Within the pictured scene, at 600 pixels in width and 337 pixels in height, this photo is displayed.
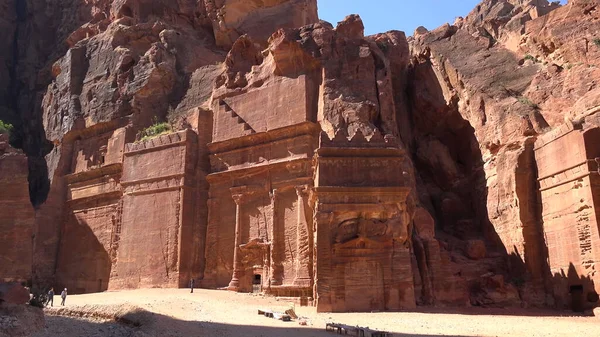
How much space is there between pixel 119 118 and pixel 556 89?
25.0m

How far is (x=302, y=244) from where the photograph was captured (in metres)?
24.5

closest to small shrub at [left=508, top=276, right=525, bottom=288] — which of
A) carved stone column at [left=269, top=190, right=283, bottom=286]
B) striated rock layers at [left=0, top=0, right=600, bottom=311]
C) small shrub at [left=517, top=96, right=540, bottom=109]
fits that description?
striated rock layers at [left=0, top=0, right=600, bottom=311]

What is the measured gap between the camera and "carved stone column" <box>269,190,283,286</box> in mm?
24875

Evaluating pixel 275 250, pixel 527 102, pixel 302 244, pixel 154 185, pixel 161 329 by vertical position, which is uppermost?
pixel 527 102

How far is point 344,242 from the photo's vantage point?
19.8 m

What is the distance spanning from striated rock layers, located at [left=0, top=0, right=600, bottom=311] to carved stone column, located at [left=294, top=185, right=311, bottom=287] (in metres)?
0.10

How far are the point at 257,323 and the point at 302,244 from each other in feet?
29.4

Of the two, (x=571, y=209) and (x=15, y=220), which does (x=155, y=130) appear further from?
(x=571, y=209)

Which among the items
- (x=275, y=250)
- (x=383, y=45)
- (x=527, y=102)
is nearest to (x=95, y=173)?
(x=275, y=250)

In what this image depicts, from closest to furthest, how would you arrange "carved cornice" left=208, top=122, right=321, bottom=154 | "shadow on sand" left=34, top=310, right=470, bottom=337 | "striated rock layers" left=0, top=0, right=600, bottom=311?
"shadow on sand" left=34, top=310, right=470, bottom=337, "striated rock layers" left=0, top=0, right=600, bottom=311, "carved cornice" left=208, top=122, right=321, bottom=154

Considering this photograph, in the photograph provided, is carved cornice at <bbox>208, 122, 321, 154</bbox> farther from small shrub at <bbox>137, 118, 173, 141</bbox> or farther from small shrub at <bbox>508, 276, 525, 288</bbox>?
small shrub at <bbox>508, 276, 525, 288</bbox>

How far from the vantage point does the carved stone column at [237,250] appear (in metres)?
26.0

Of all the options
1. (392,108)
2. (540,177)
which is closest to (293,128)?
(392,108)

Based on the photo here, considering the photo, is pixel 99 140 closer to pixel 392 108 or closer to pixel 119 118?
pixel 119 118
